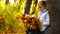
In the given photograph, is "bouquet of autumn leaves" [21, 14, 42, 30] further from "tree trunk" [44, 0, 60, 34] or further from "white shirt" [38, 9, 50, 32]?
"tree trunk" [44, 0, 60, 34]

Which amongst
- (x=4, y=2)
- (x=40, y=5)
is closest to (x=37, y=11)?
(x=40, y=5)

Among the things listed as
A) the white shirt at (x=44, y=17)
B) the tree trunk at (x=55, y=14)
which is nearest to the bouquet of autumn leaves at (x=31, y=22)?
the white shirt at (x=44, y=17)

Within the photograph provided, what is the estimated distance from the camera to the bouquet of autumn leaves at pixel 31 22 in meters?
2.04

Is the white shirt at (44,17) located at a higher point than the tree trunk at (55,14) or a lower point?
lower

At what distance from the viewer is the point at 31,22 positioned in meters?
2.09

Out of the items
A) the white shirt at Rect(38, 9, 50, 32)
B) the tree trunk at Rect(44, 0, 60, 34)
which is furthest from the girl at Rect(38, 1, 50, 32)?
the tree trunk at Rect(44, 0, 60, 34)

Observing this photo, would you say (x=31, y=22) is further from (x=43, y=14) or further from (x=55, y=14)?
(x=55, y=14)

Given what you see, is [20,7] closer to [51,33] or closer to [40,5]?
[40,5]

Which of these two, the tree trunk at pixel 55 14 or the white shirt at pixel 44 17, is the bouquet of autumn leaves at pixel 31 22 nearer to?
the white shirt at pixel 44 17

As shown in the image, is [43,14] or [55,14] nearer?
[55,14]

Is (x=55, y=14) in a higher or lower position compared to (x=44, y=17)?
higher

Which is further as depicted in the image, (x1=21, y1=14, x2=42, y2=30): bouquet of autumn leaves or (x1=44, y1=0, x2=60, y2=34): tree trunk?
(x1=21, y1=14, x2=42, y2=30): bouquet of autumn leaves

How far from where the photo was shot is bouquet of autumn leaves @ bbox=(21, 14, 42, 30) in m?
2.04

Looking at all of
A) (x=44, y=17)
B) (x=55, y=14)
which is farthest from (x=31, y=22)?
(x=55, y=14)
